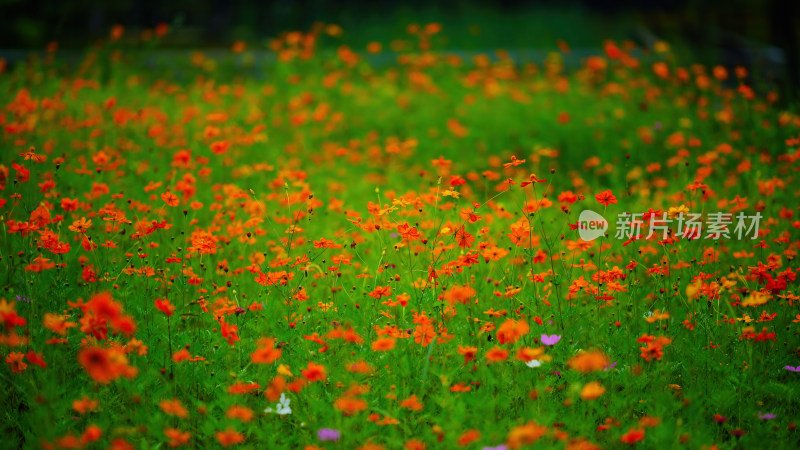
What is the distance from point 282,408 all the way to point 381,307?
2.87ft

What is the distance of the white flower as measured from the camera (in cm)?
227

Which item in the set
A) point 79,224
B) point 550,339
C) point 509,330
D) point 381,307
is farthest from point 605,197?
point 79,224

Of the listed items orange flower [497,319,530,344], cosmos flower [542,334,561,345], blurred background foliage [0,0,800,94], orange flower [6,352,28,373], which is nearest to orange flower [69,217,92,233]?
orange flower [6,352,28,373]

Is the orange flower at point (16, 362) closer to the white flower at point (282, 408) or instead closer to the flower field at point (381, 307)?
the flower field at point (381, 307)

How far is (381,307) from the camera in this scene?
3.12 metres

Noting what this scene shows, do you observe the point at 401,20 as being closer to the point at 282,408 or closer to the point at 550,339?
the point at 550,339

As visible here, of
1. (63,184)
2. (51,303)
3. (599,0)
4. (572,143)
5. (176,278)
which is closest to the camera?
(51,303)

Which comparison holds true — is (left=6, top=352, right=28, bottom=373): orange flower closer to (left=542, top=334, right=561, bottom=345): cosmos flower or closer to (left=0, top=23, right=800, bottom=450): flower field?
(left=0, top=23, right=800, bottom=450): flower field

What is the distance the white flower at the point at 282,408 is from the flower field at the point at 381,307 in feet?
0.06

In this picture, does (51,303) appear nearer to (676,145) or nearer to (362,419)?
(362,419)

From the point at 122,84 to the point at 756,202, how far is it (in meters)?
6.66

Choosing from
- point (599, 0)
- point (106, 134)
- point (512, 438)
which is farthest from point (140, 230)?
point (599, 0)

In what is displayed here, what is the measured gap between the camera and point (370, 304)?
3107 millimetres

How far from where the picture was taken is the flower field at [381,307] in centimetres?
228
